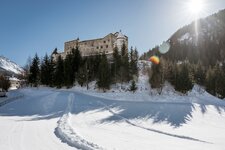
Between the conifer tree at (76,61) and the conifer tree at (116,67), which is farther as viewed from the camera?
the conifer tree at (76,61)

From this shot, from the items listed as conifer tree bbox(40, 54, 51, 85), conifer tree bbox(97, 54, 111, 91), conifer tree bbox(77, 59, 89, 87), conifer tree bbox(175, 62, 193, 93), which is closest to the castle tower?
conifer tree bbox(77, 59, 89, 87)

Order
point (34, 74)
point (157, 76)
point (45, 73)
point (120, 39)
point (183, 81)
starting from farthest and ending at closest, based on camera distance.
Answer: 1. point (120, 39)
2. point (34, 74)
3. point (45, 73)
4. point (157, 76)
5. point (183, 81)

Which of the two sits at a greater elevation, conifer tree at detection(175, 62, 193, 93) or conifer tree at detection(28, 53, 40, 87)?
conifer tree at detection(28, 53, 40, 87)

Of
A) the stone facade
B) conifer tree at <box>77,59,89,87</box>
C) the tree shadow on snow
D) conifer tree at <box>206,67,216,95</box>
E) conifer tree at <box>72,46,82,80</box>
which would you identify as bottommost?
the tree shadow on snow

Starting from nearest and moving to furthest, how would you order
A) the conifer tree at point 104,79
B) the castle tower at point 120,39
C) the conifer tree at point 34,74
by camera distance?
the conifer tree at point 104,79 < the conifer tree at point 34,74 < the castle tower at point 120,39

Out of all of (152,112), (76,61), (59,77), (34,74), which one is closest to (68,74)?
(59,77)

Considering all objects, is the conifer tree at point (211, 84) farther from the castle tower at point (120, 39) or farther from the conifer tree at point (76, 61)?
the conifer tree at point (76, 61)

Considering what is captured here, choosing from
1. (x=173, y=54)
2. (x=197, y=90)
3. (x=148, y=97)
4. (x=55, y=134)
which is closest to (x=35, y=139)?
(x=55, y=134)

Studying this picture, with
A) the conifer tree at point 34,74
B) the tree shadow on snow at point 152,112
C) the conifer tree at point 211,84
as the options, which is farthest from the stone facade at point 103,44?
the tree shadow on snow at point 152,112

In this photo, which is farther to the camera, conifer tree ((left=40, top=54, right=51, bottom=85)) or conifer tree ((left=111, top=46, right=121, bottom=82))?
conifer tree ((left=40, top=54, right=51, bottom=85))

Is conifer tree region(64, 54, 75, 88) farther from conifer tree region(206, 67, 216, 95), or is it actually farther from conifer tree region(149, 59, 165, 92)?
conifer tree region(206, 67, 216, 95)

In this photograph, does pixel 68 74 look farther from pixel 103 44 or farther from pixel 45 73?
pixel 103 44

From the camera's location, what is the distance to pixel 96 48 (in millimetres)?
90500

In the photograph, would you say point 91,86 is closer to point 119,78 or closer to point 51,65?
point 119,78
